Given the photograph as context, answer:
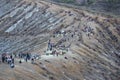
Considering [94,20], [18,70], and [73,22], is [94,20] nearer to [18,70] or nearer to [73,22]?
[73,22]

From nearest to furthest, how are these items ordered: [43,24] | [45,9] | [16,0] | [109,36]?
[109,36] < [43,24] < [45,9] < [16,0]

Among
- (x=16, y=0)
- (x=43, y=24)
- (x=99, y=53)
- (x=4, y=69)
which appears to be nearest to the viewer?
(x=4, y=69)

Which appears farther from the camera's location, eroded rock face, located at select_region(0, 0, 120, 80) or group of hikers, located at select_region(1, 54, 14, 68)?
eroded rock face, located at select_region(0, 0, 120, 80)

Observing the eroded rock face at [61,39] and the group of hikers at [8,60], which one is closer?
the group of hikers at [8,60]

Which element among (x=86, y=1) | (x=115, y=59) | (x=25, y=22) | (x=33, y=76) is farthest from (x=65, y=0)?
(x=33, y=76)

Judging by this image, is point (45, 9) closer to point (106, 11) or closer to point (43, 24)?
point (43, 24)

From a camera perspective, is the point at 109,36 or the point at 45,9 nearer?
the point at 109,36

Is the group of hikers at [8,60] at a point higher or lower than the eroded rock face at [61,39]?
higher
